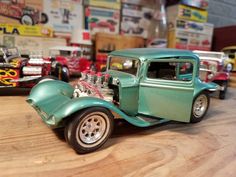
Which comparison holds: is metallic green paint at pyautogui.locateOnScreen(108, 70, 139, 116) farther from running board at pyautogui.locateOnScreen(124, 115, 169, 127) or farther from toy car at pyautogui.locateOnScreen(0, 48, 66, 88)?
toy car at pyautogui.locateOnScreen(0, 48, 66, 88)

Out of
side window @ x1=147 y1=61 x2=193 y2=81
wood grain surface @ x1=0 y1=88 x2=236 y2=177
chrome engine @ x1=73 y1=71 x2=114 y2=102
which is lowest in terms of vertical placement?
wood grain surface @ x1=0 y1=88 x2=236 y2=177

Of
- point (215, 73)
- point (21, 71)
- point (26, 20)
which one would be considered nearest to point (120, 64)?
point (21, 71)

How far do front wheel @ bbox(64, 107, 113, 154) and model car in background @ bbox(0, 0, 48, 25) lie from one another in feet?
11.5

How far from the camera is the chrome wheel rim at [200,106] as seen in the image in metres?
2.18

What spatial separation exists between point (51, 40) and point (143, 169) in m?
3.78

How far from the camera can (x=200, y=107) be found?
2244 mm

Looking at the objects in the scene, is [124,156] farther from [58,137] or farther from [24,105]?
[24,105]

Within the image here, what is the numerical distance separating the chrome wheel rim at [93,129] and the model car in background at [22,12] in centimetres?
351

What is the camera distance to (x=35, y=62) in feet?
9.23

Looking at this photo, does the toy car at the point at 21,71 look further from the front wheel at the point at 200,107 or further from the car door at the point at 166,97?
the front wheel at the point at 200,107

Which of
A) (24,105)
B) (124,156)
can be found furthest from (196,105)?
(24,105)

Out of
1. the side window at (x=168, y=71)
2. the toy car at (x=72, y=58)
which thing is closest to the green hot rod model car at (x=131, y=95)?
the side window at (x=168, y=71)

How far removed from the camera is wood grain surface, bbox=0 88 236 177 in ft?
4.06

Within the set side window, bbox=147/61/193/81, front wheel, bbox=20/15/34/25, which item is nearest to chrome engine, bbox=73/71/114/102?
side window, bbox=147/61/193/81
